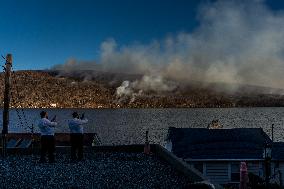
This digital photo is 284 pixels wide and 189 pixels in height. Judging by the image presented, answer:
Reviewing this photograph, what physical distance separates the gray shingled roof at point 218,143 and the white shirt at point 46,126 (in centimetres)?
2553

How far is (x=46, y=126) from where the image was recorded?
60.1ft

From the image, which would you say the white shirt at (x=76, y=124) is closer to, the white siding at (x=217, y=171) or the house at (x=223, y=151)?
the house at (x=223, y=151)

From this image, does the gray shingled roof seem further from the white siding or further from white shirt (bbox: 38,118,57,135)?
white shirt (bbox: 38,118,57,135)

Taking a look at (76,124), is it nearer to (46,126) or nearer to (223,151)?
(46,126)

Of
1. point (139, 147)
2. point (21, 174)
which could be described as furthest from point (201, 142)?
point (21, 174)

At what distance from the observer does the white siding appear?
41344 millimetres

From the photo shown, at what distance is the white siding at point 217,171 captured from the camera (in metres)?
41.3

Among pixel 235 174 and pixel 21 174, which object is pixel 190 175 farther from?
pixel 235 174

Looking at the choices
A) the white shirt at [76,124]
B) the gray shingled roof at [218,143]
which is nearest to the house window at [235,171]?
the gray shingled roof at [218,143]

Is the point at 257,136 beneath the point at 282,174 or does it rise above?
above

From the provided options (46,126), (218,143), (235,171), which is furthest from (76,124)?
(218,143)

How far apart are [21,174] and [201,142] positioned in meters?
30.8

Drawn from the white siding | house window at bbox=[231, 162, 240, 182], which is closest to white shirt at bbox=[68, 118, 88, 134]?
the white siding

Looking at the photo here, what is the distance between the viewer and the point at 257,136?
153ft
